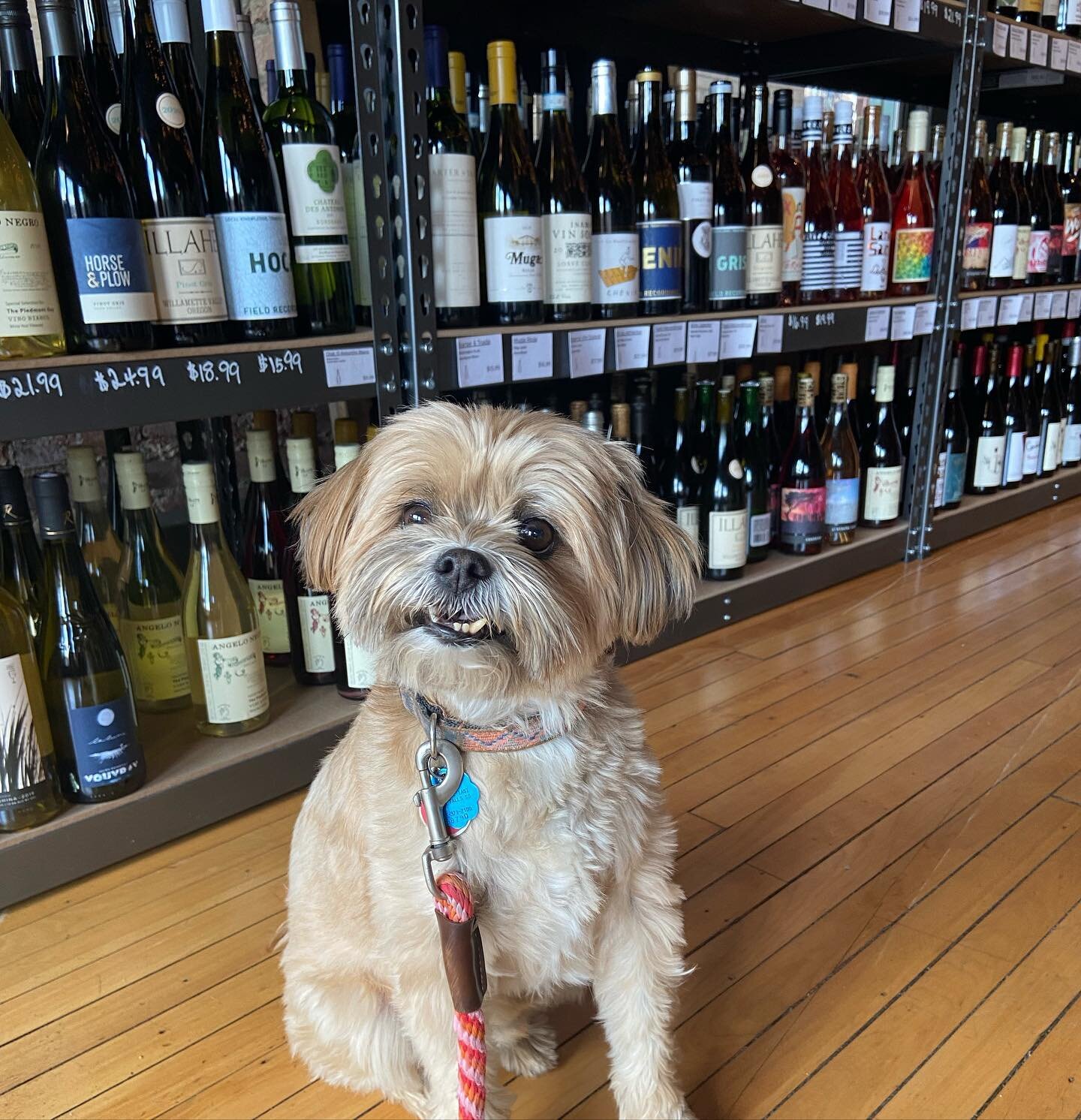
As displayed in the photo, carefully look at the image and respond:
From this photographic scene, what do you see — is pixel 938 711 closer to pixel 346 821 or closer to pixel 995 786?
pixel 995 786

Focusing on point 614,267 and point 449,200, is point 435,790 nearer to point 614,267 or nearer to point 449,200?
point 449,200

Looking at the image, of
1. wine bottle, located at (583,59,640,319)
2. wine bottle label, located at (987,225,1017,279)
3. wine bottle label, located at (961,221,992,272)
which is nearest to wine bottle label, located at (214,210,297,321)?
wine bottle, located at (583,59,640,319)

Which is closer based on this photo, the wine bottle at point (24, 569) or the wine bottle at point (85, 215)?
the wine bottle at point (85, 215)

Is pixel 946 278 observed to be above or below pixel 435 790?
above

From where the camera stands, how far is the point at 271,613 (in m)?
1.60

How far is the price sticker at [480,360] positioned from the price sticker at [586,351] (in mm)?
161

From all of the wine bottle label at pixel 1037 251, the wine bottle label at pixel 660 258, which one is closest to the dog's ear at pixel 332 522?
the wine bottle label at pixel 660 258

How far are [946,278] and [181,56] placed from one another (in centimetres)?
183

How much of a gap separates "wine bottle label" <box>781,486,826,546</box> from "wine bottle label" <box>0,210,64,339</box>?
1.65 m

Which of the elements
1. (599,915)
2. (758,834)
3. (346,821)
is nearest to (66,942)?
(346,821)

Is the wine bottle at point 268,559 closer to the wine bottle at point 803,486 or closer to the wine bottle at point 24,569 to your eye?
the wine bottle at point 24,569

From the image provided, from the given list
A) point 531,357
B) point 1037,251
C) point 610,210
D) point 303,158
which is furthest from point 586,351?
point 1037,251

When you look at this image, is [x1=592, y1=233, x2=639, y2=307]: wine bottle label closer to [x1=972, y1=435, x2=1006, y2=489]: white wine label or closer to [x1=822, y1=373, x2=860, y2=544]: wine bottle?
[x1=822, y1=373, x2=860, y2=544]: wine bottle

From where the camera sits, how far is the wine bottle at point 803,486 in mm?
2232
